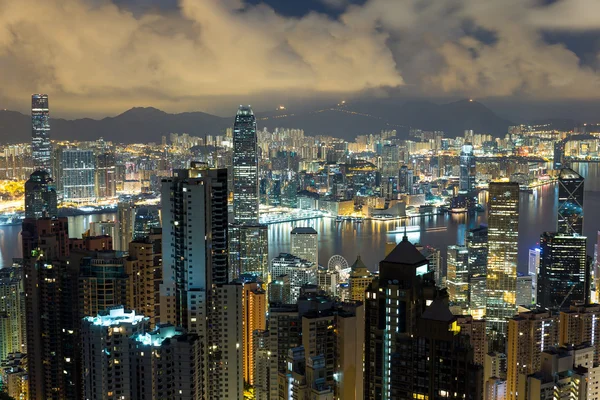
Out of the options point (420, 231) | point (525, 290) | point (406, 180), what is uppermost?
point (406, 180)

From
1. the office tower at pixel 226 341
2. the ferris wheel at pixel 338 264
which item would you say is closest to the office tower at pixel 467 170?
the ferris wheel at pixel 338 264

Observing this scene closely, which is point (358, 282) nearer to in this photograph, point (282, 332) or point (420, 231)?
point (282, 332)

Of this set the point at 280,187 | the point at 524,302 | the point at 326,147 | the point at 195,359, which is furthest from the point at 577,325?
the point at 326,147

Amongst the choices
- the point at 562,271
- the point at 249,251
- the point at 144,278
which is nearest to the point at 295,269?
the point at 249,251

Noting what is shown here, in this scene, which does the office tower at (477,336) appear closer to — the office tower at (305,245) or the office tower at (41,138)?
the office tower at (305,245)

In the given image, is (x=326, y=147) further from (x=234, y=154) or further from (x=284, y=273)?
(x=284, y=273)
